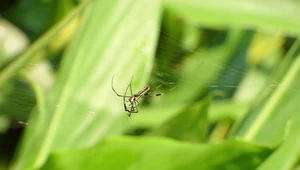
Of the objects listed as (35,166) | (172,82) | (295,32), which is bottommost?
(35,166)

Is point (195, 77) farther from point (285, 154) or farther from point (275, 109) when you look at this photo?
point (285, 154)

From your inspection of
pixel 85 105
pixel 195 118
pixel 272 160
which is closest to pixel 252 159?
pixel 272 160

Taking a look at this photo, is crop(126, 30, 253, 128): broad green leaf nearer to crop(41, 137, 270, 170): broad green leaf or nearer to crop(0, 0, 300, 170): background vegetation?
crop(0, 0, 300, 170): background vegetation

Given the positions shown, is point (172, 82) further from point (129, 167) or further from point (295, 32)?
point (295, 32)

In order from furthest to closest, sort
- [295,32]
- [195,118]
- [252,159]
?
1. [295,32]
2. [195,118]
3. [252,159]

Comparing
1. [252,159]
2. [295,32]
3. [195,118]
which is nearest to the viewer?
[252,159]

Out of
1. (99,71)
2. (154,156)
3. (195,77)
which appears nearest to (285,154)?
(154,156)

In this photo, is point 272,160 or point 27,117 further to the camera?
point 27,117
